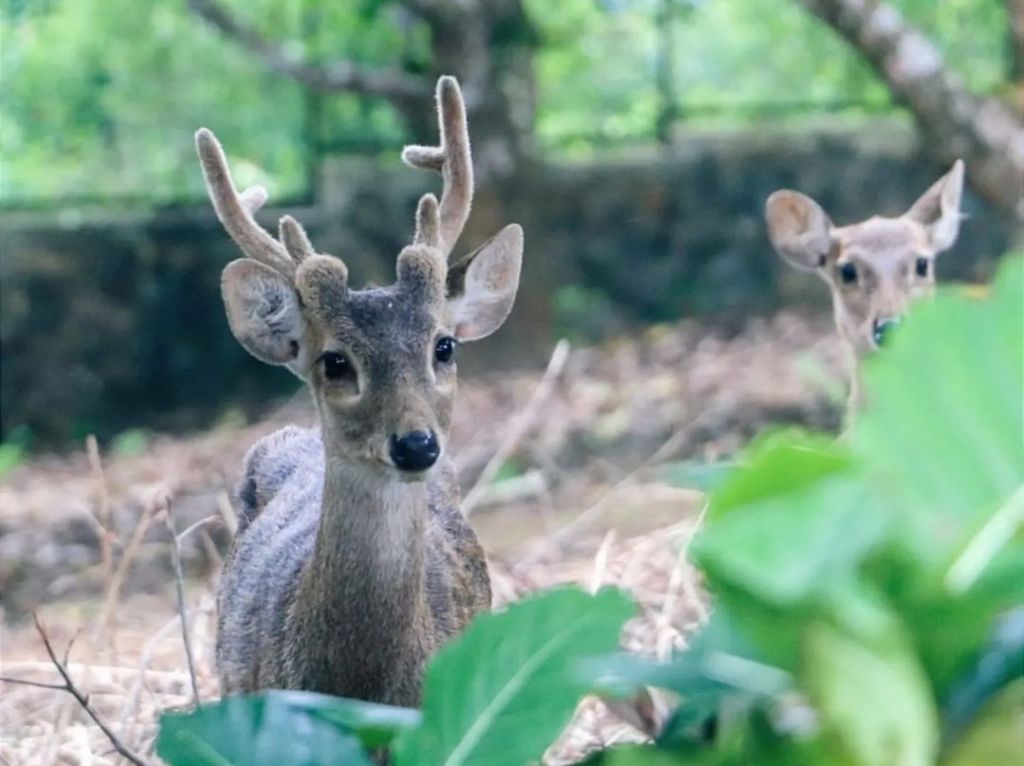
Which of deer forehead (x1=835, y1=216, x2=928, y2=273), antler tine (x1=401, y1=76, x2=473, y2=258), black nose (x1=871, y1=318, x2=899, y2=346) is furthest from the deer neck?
deer forehead (x1=835, y1=216, x2=928, y2=273)

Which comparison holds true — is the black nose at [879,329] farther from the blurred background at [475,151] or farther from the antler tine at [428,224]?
the blurred background at [475,151]

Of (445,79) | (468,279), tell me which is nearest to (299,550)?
(468,279)

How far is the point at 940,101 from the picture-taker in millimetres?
5457

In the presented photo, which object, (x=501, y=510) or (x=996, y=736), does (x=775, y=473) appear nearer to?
(x=996, y=736)

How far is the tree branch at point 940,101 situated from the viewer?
536 cm

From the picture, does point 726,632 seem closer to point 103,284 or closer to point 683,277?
point 103,284

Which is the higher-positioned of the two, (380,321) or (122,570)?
(380,321)

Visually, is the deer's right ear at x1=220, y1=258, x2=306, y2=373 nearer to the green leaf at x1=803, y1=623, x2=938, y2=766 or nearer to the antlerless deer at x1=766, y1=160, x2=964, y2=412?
the antlerless deer at x1=766, y1=160, x2=964, y2=412

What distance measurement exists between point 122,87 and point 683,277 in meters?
3.09

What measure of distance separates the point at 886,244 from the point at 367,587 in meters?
2.12

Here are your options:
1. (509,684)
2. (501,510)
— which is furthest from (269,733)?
(501,510)

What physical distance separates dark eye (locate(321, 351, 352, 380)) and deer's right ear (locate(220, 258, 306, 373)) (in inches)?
3.4

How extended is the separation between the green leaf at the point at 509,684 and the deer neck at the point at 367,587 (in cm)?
142

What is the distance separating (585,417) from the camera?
6.52m
